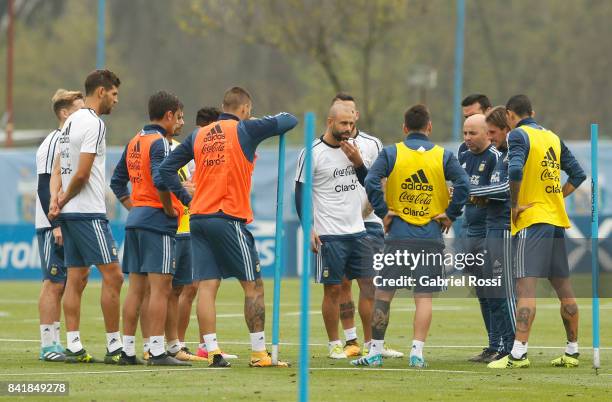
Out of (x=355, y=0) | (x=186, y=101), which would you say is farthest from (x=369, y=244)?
(x=186, y=101)

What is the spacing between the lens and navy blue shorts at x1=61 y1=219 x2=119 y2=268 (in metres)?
13.2

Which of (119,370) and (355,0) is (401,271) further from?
(355,0)

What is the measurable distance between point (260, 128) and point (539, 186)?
98.4 inches

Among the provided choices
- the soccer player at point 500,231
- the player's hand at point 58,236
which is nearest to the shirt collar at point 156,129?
the player's hand at point 58,236

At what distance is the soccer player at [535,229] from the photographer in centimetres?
1292

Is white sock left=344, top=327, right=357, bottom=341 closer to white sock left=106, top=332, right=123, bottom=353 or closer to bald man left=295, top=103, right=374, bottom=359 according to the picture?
bald man left=295, top=103, right=374, bottom=359

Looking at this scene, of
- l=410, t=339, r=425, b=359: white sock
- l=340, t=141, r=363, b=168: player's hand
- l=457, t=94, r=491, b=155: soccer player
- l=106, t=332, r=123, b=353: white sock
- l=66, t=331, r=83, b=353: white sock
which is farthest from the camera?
l=457, t=94, r=491, b=155: soccer player

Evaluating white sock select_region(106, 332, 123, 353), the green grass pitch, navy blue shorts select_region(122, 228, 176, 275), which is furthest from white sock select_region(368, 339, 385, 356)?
white sock select_region(106, 332, 123, 353)

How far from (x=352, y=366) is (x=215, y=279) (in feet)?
4.70

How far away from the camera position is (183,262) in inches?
545

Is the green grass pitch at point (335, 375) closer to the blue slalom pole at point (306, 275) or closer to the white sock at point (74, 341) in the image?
the white sock at point (74, 341)

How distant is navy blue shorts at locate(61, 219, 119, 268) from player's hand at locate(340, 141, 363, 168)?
7.46 ft

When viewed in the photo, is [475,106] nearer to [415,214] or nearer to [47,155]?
[415,214]

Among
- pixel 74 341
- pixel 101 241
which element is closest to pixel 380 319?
pixel 101 241
